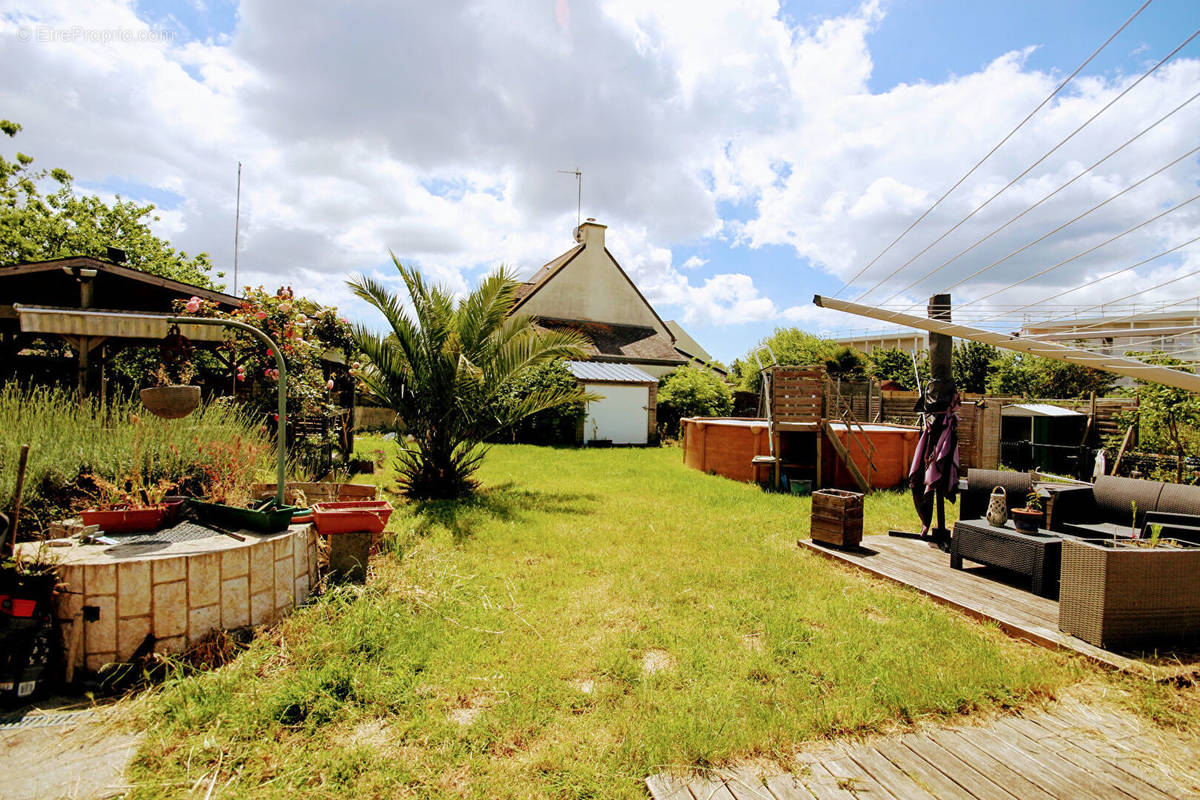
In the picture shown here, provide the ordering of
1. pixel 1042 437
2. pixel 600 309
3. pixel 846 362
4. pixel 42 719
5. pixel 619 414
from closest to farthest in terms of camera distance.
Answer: pixel 42 719
pixel 1042 437
pixel 619 414
pixel 600 309
pixel 846 362

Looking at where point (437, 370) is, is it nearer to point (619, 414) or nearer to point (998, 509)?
point (998, 509)

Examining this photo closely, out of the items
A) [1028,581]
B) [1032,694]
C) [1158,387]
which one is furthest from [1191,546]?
[1158,387]

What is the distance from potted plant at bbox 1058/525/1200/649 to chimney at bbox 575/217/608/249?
25.5 metres

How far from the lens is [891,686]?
10.9 ft

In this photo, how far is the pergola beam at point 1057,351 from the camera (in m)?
4.96

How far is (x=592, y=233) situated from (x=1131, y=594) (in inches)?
1034

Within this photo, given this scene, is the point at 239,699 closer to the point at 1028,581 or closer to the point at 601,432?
the point at 1028,581

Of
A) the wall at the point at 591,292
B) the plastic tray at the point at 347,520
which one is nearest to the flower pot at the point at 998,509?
the plastic tray at the point at 347,520

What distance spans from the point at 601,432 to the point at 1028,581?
1539cm

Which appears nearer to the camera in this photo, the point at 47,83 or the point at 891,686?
the point at 891,686

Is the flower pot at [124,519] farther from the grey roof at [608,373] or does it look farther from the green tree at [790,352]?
the green tree at [790,352]

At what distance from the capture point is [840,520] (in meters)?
6.36

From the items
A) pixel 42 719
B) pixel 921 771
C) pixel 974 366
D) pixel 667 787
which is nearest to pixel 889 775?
pixel 921 771

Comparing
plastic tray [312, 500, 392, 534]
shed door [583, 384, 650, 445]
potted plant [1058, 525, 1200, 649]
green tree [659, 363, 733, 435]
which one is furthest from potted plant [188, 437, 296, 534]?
green tree [659, 363, 733, 435]
